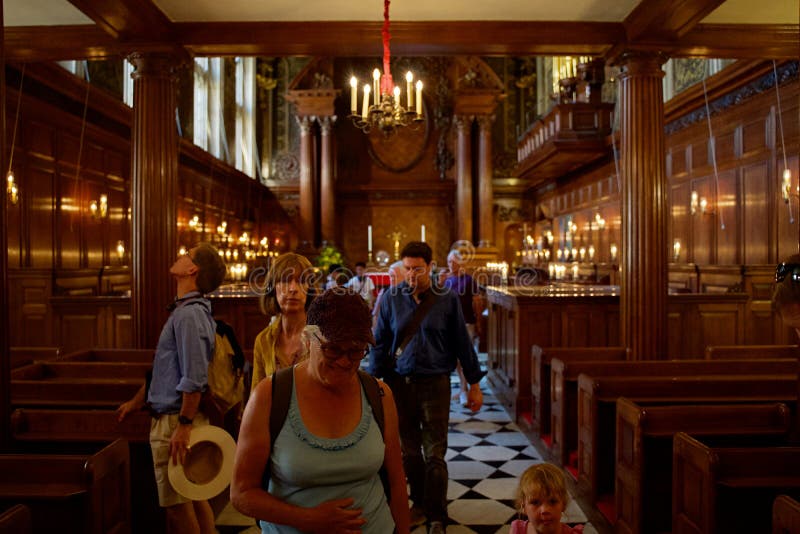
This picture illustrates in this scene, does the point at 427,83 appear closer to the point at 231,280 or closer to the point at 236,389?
the point at 231,280

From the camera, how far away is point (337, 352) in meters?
1.60

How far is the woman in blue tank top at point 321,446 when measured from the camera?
1589 millimetres

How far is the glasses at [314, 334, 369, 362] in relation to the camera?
1594 millimetres

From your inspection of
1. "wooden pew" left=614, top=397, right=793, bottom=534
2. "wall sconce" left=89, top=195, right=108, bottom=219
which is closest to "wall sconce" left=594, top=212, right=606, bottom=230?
"wall sconce" left=89, top=195, right=108, bottom=219

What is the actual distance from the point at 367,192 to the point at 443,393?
659 inches

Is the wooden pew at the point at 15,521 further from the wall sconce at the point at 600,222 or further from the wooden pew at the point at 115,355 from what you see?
the wall sconce at the point at 600,222

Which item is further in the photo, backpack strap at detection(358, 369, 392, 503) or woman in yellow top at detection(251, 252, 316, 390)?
woman in yellow top at detection(251, 252, 316, 390)

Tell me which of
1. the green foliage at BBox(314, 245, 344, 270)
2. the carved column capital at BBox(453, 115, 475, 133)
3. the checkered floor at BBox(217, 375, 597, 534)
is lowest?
the checkered floor at BBox(217, 375, 597, 534)

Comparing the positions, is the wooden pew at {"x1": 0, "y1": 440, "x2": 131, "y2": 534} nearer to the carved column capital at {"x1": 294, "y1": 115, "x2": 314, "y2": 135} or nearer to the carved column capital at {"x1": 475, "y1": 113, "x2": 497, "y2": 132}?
the carved column capital at {"x1": 294, "y1": 115, "x2": 314, "y2": 135}

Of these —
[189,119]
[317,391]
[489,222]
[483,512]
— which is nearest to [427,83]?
[489,222]

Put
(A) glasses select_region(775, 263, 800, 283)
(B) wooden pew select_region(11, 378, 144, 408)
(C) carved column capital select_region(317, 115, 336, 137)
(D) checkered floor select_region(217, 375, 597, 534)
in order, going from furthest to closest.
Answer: (C) carved column capital select_region(317, 115, 336, 137)
(D) checkered floor select_region(217, 375, 597, 534)
(B) wooden pew select_region(11, 378, 144, 408)
(A) glasses select_region(775, 263, 800, 283)

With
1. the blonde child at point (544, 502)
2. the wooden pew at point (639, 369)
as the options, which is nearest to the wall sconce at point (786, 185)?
the wooden pew at point (639, 369)

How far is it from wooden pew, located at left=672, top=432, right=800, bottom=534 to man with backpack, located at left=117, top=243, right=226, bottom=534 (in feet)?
7.26

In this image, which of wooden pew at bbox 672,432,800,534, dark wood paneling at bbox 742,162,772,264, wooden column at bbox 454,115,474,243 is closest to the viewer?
wooden pew at bbox 672,432,800,534
